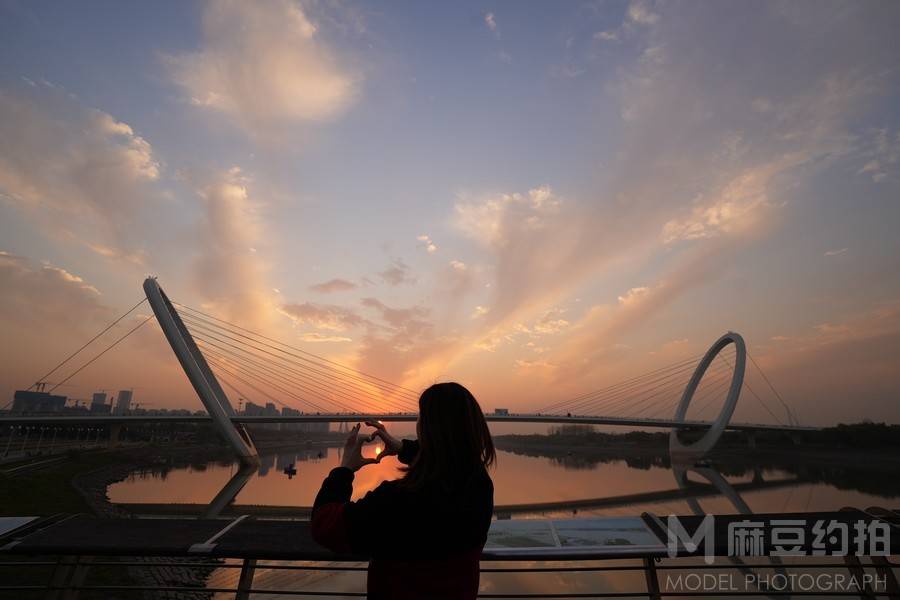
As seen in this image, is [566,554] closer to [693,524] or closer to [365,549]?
[693,524]

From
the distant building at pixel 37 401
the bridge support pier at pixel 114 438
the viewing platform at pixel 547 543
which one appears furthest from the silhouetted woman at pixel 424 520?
the distant building at pixel 37 401

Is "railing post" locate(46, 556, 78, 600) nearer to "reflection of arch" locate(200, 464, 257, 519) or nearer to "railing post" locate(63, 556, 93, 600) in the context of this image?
"railing post" locate(63, 556, 93, 600)

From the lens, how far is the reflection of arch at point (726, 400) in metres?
32.8

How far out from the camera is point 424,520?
3.37ft

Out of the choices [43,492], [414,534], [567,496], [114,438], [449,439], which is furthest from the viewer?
[114,438]

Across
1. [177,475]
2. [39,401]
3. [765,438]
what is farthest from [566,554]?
[39,401]

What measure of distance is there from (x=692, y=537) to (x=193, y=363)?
25612mm

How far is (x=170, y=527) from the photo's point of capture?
80.5 inches

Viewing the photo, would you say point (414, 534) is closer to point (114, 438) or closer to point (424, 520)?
point (424, 520)

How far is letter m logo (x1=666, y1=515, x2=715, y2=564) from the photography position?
71.5 inches

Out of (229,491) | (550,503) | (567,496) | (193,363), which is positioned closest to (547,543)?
(550,503)

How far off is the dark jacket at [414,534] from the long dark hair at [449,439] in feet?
0.10

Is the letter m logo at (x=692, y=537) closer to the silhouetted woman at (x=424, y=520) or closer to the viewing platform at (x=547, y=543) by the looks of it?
the viewing platform at (x=547, y=543)

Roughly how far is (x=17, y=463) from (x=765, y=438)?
6861cm
